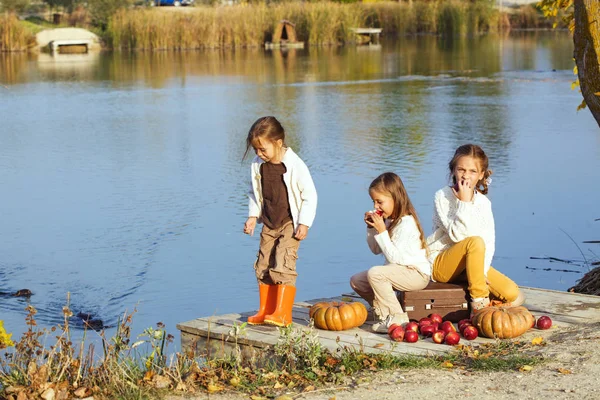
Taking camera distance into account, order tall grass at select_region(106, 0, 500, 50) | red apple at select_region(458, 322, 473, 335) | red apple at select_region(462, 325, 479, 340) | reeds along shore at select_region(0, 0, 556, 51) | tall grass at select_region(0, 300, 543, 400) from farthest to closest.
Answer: tall grass at select_region(106, 0, 500, 50), reeds along shore at select_region(0, 0, 556, 51), red apple at select_region(458, 322, 473, 335), red apple at select_region(462, 325, 479, 340), tall grass at select_region(0, 300, 543, 400)

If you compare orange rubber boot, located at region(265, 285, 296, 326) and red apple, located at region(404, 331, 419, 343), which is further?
orange rubber boot, located at region(265, 285, 296, 326)

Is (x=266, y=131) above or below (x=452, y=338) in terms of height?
above

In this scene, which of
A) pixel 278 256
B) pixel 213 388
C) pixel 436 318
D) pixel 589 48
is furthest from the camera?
pixel 589 48

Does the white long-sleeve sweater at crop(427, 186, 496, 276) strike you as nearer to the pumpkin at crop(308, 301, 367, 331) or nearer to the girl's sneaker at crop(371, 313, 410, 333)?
the girl's sneaker at crop(371, 313, 410, 333)

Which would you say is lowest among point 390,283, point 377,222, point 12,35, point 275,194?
point 390,283

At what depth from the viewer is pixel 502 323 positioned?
5992 mm

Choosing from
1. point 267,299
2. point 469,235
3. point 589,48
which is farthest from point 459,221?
point 589,48

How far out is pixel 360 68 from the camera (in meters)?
31.7

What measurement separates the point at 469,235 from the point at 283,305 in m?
1.19

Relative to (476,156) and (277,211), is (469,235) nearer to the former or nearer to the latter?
(476,156)

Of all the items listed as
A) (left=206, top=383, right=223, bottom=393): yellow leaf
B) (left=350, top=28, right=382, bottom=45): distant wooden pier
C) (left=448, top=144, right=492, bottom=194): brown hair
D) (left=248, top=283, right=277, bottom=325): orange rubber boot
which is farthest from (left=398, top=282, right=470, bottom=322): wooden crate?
(left=350, top=28, right=382, bottom=45): distant wooden pier

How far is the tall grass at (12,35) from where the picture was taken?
42.8m

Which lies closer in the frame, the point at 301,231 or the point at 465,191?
the point at 301,231

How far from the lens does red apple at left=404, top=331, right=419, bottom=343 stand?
592 centimetres
